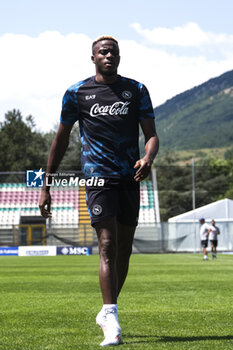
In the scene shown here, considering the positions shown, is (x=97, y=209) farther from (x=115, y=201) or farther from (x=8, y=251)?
(x=8, y=251)

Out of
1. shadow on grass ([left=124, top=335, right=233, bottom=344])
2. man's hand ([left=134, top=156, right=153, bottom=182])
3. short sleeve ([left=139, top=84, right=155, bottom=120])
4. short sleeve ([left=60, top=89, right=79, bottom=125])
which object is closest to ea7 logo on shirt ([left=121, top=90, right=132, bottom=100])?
short sleeve ([left=139, top=84, right=155, bottom=120])

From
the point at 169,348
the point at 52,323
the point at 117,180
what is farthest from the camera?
the point at 52,323

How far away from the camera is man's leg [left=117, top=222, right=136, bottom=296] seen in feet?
20.4

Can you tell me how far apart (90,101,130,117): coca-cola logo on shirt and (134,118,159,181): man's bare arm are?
22 cm

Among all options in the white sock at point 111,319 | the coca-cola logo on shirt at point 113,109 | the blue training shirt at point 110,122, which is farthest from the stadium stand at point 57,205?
the white sock at point 111,319

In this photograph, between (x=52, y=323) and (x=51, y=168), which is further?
(x=52, y=323)

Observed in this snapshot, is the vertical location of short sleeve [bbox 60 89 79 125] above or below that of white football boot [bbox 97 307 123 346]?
above

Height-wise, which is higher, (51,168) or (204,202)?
(204,202)

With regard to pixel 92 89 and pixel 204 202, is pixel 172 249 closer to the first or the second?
pixel 92 89

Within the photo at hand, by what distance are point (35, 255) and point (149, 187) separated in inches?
670

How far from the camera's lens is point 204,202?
9575cm

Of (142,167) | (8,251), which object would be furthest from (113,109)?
(8,251)

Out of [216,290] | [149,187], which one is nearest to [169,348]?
[216,290]

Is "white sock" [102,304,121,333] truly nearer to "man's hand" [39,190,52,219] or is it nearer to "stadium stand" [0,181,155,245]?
"man's hand" [39,190,52,219]
